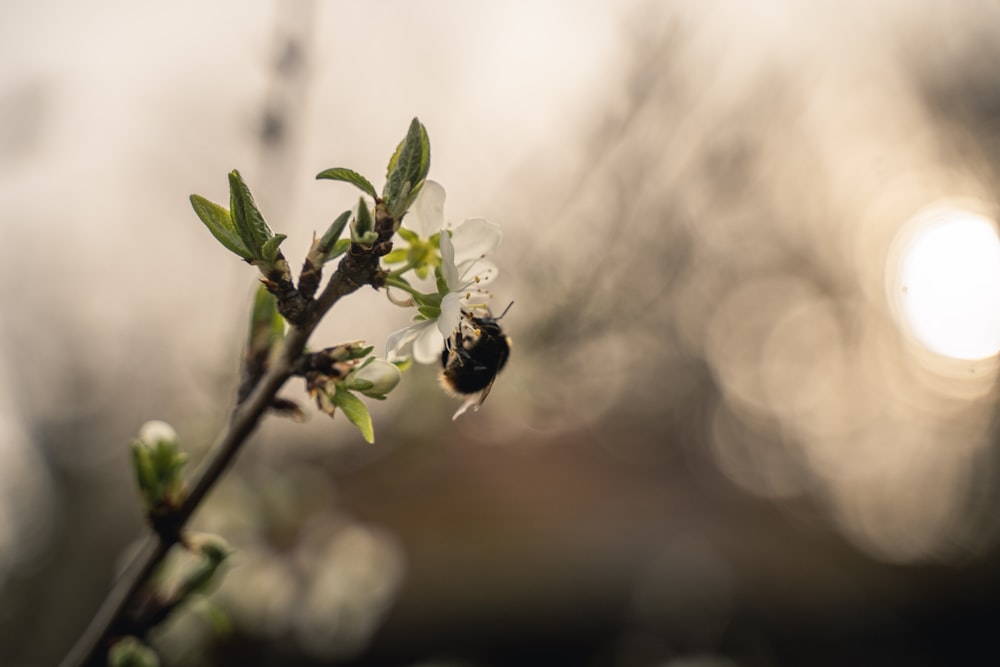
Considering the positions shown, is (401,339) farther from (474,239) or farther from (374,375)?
(474,239)

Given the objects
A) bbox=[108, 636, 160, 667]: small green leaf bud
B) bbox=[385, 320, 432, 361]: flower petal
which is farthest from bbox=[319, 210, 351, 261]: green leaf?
bbox=[108, 636, 160, 667]: small green leaf bud

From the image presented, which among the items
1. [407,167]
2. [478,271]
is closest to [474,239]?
[478,271]

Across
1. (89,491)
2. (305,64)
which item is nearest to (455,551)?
(89,491)

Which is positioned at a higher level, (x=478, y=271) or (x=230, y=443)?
(x=478, y=271)

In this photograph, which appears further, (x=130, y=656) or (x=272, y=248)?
(x=130, y=656)

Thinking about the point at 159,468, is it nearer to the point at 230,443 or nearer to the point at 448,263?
the point at 230,443

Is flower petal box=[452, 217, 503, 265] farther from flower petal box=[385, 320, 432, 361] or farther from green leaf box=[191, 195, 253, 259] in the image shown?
green leaf box=[191, 195, 253, 259]

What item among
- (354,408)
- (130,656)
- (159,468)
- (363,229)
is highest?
(363,229)
